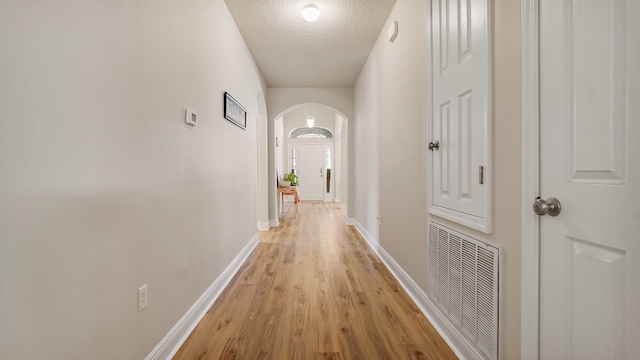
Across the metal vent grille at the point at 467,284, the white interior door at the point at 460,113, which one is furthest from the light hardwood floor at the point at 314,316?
the white interior door at the point at 460,113

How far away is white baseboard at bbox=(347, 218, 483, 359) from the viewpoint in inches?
57.6

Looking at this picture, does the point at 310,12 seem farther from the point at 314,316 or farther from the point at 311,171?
the point at 311,171

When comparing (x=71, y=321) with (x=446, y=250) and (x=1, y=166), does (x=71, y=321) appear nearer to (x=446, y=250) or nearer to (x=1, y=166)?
(x=1, y=166)

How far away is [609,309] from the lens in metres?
0.79

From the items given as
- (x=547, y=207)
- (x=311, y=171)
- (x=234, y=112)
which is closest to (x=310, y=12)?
(x=234, y=112)

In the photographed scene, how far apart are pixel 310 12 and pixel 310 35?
62 cm

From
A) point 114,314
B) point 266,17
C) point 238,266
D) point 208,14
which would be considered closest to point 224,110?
point 208,14

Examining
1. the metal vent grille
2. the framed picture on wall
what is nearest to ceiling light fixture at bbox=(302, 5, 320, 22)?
the framed picture on wall

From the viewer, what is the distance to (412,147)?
2.26 metres

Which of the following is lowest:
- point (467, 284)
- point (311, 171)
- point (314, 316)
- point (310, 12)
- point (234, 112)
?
point (314, 316)

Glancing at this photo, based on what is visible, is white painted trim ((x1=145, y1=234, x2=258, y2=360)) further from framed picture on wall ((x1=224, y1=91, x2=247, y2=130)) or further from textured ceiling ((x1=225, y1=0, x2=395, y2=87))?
textured ceiling ((x1=225, y1=0, x2=395, y2=87))

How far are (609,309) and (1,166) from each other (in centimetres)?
170

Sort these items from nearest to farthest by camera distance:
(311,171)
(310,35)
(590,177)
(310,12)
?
(590,177), (310,12), (310,35), (311,171)

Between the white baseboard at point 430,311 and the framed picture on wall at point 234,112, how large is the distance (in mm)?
2118
